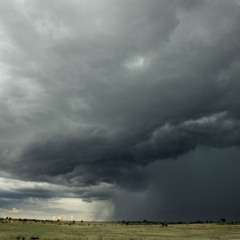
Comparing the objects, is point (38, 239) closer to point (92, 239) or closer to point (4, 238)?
point (4, 238)

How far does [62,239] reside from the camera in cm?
5738

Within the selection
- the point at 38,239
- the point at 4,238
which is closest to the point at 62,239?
the point at 38,239

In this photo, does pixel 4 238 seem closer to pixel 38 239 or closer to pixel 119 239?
pixel 38 239

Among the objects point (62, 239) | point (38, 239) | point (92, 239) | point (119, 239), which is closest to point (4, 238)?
point (38, 239)

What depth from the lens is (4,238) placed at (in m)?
55.8

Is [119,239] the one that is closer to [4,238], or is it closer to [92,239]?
[92,239]

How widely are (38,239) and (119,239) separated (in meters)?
15.5

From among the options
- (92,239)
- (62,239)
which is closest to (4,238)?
(62,239)

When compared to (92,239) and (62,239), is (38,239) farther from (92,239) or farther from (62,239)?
(92,239)

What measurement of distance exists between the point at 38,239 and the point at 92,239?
34.2 feet

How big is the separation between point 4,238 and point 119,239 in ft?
70.4

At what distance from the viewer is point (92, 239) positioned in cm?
5669

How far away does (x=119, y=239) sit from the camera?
5769 centimetres

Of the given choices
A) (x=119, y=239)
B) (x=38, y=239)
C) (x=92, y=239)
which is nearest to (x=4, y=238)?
(x=38, y=239)
